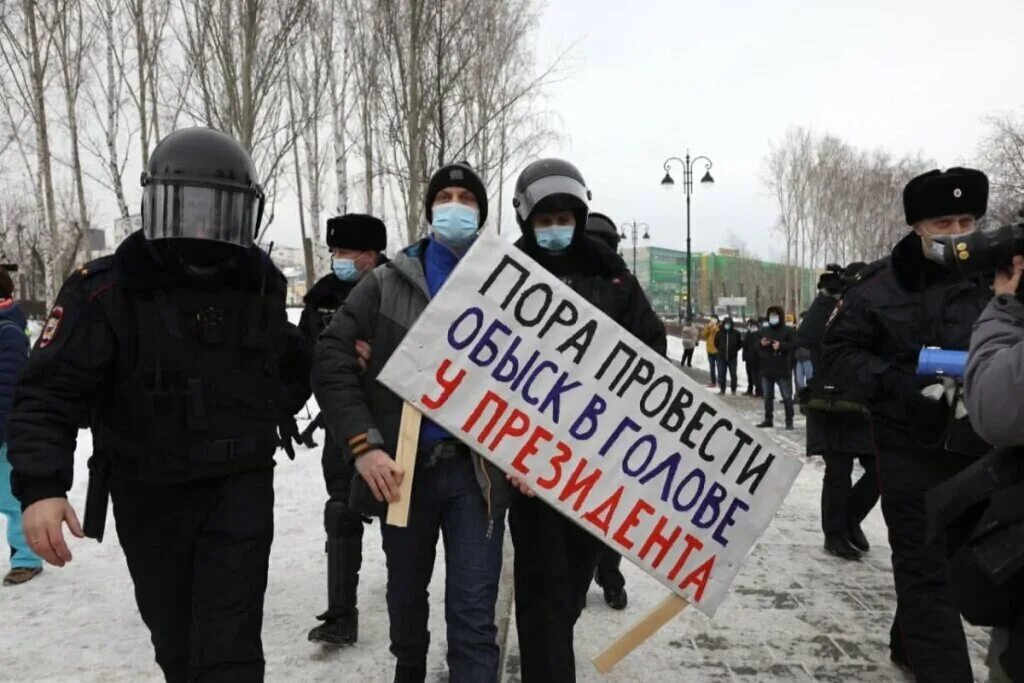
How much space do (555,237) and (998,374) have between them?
1744 millimetres

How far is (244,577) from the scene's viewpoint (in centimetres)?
226

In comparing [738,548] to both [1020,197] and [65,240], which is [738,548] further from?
[65,240]

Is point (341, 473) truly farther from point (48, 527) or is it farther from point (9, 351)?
point (9, 351)

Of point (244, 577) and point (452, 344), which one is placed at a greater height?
A: point (452, 344)

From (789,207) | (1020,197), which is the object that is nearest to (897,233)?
(789,207)

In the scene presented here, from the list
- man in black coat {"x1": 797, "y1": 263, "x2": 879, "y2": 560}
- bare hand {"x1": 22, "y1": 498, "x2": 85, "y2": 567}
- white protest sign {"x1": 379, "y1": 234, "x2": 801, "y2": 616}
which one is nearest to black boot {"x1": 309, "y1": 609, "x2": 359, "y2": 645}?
white protest sign {"x1": 379, "y1": 234, "x2": 801, "y2": 616}

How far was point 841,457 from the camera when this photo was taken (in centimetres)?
538

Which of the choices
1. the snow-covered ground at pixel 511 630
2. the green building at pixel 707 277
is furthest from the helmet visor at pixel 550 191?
the green building at pixel 707 277

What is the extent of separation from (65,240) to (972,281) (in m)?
42.6

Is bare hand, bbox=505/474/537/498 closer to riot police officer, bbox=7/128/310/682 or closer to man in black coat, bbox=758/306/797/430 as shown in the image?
riot police officer, bbox=7/128/310/682

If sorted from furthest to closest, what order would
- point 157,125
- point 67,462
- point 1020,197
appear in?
point 1020,197, point 157,125, point 67,462

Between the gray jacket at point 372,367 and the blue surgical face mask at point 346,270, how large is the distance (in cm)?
151

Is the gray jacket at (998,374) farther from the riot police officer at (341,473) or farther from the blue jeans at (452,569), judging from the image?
the riot police officer at (341,473)

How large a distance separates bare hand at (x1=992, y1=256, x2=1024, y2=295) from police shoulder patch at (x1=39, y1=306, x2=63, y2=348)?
7.95ft
